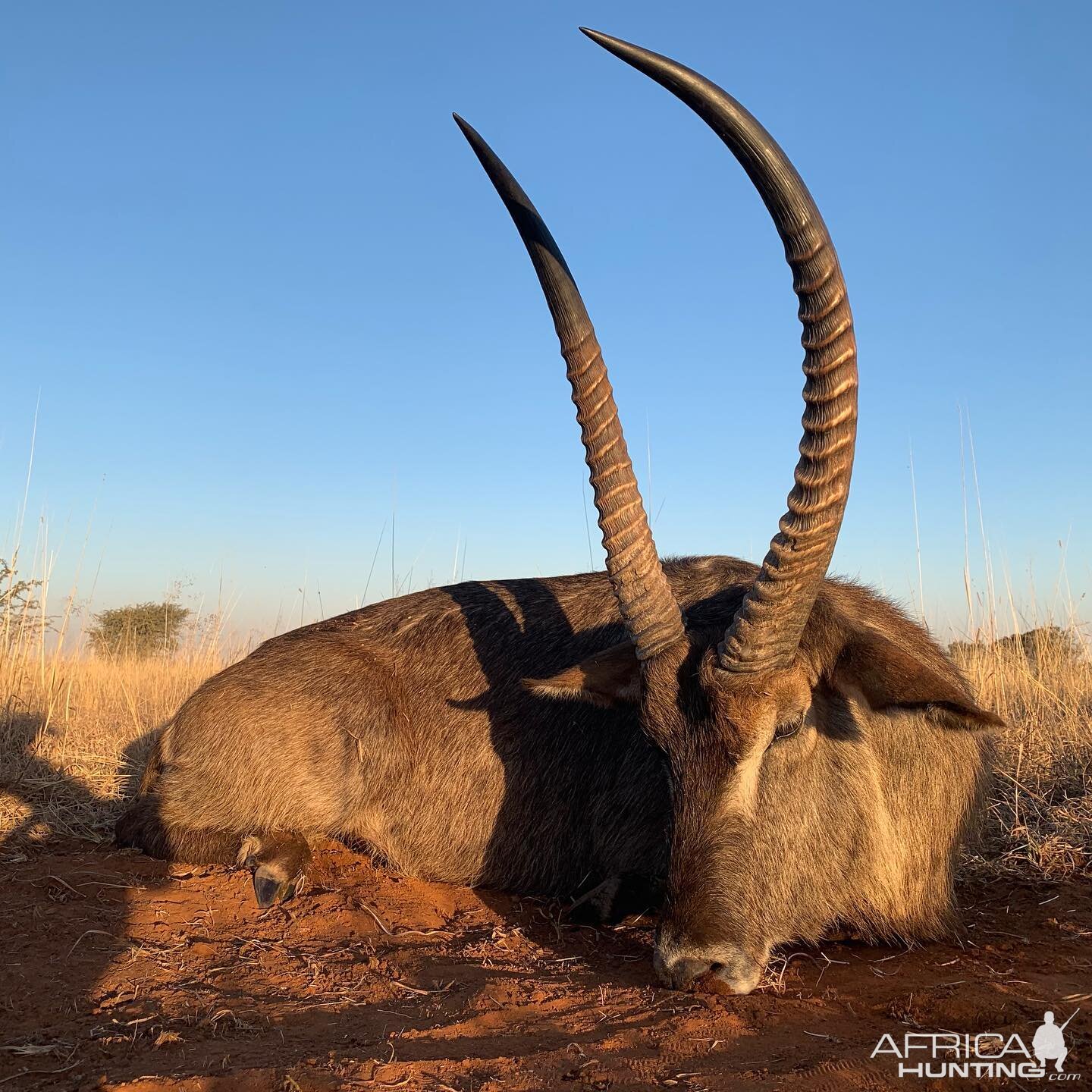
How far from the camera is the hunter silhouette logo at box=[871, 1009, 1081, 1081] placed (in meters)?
2.39

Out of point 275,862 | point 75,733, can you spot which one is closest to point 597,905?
point 275,862

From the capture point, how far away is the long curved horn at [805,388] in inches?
112

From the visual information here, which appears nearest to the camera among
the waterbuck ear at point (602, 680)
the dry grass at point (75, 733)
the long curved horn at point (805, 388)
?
the long curved horn at point (805, 388)

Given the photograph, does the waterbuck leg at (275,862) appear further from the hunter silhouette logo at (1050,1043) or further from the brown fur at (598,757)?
the hunter silhouette logo at (1050,1043)

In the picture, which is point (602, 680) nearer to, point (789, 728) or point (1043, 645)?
point (789, 728)

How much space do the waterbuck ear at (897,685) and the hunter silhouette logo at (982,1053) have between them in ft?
3.16

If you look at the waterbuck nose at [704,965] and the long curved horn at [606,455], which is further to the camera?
the long curved horn at [606,455]

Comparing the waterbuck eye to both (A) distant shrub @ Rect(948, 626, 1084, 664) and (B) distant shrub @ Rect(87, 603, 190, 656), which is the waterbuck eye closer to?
(A) distant shrub @ Rect(948, 626, 1084, 664)

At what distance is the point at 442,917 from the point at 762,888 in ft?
5.31

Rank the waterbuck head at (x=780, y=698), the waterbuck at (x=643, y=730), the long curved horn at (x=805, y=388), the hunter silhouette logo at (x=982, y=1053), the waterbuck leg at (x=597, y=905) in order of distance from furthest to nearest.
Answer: the waterbuck leg at (x=597, y=905)
the waterbuck at (x=643, y=730)
the waterbuck head at (x=780, y=698)
the long curved horn at (x=805, y=388)
the hunter silhouette logo at (x=982, y=1053)

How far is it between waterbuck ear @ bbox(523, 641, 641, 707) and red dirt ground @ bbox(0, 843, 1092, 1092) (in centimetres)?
100

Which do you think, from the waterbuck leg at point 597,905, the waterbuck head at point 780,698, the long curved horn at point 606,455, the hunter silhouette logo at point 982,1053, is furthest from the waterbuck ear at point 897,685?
the waterbuck leg at point 597,905

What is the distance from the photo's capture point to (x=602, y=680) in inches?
158

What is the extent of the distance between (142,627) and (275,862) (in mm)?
16328
